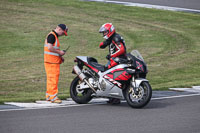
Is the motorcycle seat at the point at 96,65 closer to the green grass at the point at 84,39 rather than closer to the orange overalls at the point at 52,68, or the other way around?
the orange overalls at the point at 52,68

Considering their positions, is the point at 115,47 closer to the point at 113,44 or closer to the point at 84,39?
the point at 113,44

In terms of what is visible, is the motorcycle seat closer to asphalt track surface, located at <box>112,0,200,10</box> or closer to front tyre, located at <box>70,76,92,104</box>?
front tyre, located at <box>70,76,92,104</box>

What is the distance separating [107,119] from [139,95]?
132 cm

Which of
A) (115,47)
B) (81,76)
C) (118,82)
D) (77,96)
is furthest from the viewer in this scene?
(77,96)

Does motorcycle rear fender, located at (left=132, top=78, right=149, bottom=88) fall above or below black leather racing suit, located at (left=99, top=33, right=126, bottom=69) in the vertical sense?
below

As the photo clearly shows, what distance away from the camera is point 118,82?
10398 mm

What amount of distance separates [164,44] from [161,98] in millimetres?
10200

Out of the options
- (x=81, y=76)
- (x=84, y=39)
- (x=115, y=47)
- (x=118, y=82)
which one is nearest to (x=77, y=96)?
(x=81, y=76)

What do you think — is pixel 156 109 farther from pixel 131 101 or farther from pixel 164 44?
pixel 164 44

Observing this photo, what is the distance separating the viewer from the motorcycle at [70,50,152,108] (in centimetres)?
998

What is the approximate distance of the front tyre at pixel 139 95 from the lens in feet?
32.0

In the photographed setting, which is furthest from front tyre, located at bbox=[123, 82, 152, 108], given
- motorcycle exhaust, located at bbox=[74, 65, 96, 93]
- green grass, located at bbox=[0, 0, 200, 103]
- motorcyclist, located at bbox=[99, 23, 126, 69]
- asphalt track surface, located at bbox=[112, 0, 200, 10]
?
asphalt track surface, located at bbox=[112, 0, 200, 10]

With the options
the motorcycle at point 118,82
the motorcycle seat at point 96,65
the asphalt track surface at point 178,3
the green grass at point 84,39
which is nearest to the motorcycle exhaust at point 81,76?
the motorcycle at point 118,82

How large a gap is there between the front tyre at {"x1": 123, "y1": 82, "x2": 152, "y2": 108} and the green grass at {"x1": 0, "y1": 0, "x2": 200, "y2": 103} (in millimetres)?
2204
